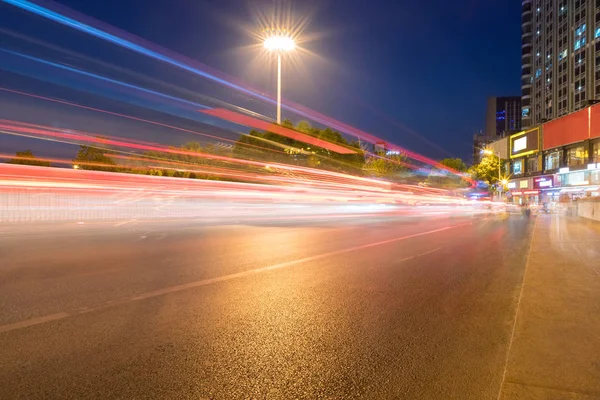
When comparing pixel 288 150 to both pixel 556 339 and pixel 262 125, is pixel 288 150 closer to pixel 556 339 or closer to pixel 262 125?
pixel 262 125

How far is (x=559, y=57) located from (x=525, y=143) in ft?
75.1

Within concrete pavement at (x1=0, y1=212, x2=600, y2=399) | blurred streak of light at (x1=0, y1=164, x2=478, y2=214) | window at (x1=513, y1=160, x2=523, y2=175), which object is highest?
window at (x1=513, y1=160, x2=523, y2=175)

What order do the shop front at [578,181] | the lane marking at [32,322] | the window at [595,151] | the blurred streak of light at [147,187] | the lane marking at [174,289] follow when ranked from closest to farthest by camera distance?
the lane marking at [32,322] < the lane marking at [174,289] < the blurred streak of light at [147,187] < the shop front at [578,181] < the window at [595,151]

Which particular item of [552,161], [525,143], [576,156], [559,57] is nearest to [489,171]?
[525,143]

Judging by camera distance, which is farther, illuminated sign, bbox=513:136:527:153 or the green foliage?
illuminated sign, bbox=513:136:527:153

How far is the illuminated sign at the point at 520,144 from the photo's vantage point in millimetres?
71625

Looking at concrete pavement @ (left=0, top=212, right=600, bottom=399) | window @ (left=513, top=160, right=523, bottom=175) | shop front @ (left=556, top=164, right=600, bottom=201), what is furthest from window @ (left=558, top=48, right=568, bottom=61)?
concrete pavement @ (left=0, top=212, right=600, bottom=399)

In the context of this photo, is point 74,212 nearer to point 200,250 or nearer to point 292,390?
point 200,250

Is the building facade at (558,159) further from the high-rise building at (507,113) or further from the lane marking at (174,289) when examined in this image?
the high-rise building at (507,113)

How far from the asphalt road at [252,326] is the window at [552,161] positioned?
65516 millimetres

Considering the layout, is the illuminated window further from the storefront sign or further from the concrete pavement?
the concrete pavement

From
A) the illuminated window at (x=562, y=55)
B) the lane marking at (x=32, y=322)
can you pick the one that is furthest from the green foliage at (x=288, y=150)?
the illuminated window at (x=562, y=55)

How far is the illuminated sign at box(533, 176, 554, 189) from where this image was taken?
63487 mm

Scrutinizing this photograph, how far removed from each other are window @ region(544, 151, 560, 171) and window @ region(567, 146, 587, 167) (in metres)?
3.03
